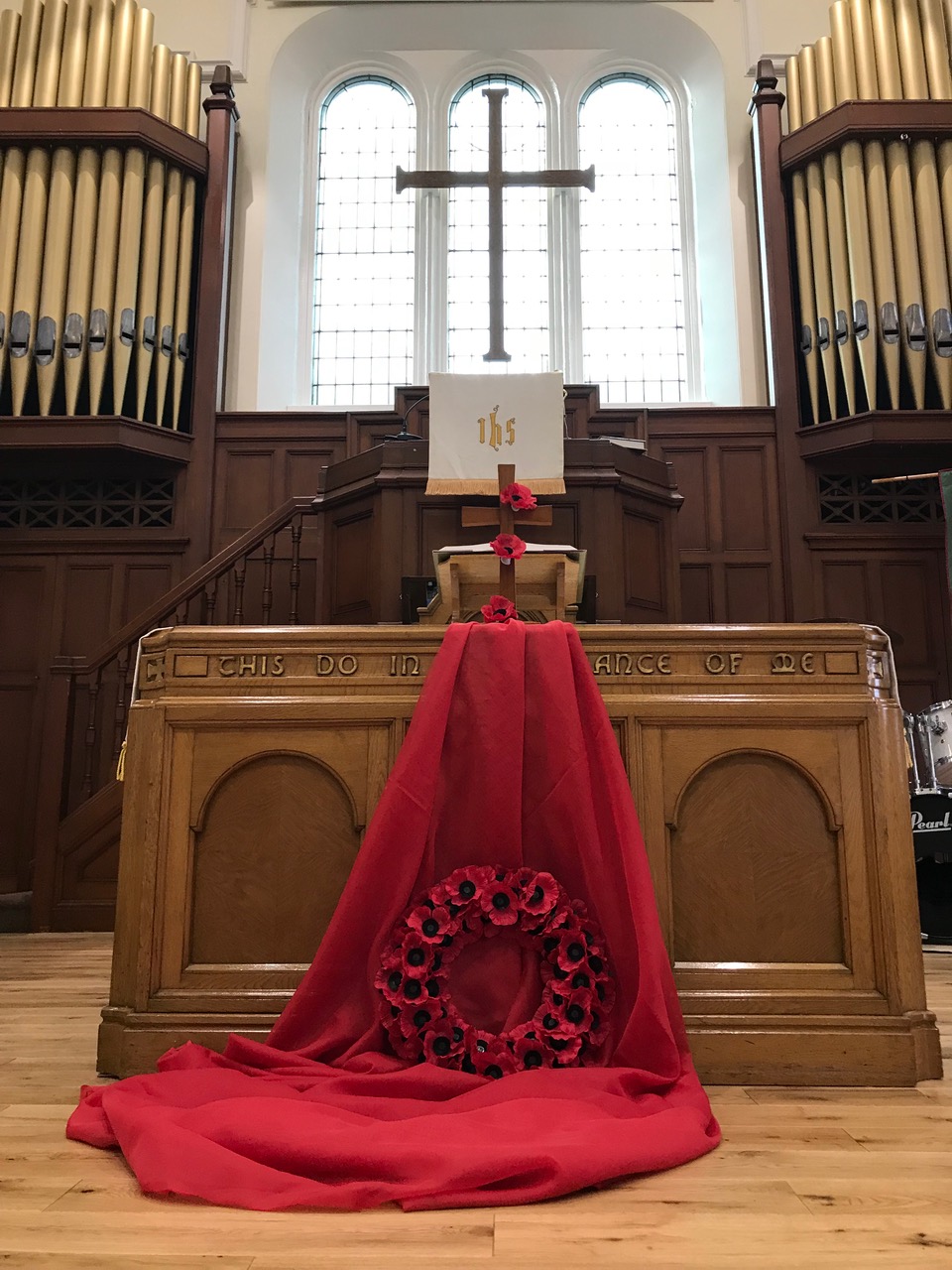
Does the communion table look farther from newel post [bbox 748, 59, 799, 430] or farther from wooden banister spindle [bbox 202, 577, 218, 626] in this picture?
newel post [bbox 748, 59, 799, 430]

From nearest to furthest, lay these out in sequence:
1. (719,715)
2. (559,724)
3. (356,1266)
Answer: (356,1266) → (559,724) → (719,715)

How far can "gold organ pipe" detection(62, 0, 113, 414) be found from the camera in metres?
6.53

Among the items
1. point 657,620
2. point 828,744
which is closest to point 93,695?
point 657,620

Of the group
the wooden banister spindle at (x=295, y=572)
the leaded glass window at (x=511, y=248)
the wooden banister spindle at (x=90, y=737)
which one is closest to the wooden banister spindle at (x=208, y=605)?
the wooden banister spindle at (x=295, y=572)

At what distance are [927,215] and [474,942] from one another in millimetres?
6329

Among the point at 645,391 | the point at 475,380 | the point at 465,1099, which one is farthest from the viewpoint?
the point at 645,391

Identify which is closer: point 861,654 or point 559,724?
point 559,724

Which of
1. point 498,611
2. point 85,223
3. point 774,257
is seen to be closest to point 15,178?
point 85,223

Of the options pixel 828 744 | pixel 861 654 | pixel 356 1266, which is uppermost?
pixel 861 654

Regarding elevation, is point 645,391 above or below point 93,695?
above

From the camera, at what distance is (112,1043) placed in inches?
92.6

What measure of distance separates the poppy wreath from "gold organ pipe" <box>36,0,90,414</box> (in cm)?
535

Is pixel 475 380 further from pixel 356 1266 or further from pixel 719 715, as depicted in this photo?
pixel 356 1266

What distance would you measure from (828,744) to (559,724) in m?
0.69
